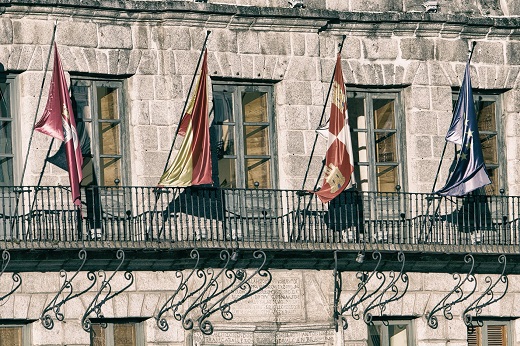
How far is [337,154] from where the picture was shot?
36.9 meters

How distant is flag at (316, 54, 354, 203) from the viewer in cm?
3678

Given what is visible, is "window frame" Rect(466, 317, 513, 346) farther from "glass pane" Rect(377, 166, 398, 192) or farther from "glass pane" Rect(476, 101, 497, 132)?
"glass pane" Rect(476, 101, 497, 132)

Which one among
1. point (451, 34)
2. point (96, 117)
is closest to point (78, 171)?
point (96, 117)

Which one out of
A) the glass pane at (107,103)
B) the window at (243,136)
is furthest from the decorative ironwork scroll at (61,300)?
the window at (243,136)

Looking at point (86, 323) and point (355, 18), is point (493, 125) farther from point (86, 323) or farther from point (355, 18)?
point (86, 323)

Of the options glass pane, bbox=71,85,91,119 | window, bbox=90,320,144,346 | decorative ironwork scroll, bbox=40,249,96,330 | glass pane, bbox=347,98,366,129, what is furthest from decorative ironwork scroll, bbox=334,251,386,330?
glass pane, bbox=71,85,91,119

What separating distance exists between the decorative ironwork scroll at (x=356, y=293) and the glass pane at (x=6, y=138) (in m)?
5.03

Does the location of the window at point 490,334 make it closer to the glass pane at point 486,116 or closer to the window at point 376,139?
the window at point 376,139

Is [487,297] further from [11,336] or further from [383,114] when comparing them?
[11,336]

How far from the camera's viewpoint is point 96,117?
36656 millimetres

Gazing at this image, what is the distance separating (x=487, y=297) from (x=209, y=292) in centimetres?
459

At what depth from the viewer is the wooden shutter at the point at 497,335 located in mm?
38656

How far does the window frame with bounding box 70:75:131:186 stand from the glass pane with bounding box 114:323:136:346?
2061mm

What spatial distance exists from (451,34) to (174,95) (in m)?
4.73
